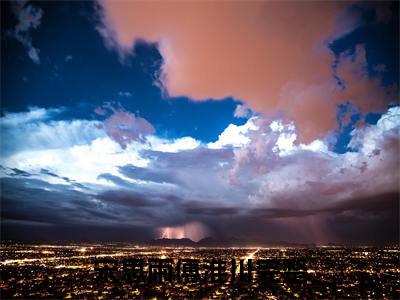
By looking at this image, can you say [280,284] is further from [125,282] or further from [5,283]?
[5,283]

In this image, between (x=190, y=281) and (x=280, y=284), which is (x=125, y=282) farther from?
(x=280, y=284)

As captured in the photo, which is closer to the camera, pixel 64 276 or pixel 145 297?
pixel 145 297

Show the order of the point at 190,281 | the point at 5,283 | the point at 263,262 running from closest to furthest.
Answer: the point at 5,283 < the point at 190,281 < the point at 263,262

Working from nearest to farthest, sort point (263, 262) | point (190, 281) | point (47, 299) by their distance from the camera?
point (47, 299), point (190, 281), point (263, 262)

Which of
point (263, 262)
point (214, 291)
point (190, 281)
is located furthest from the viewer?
point (263, 262)

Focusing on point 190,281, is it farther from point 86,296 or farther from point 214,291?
point 86,296

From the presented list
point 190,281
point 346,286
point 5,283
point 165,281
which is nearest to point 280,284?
point 346,286

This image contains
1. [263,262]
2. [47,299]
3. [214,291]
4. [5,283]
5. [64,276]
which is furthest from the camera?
[263,262]

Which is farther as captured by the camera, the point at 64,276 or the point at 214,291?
the point at 64,276

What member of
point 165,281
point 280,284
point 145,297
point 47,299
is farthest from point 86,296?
point 280,284
